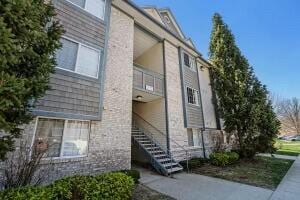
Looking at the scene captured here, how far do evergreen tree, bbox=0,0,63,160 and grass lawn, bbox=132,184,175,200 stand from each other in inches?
179

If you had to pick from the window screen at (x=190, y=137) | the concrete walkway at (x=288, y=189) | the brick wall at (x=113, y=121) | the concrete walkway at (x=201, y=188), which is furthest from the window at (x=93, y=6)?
the concrete walkway at (x=288, y=189)

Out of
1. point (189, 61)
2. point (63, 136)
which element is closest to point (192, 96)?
point (189, 61)

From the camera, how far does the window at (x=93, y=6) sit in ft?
28.0

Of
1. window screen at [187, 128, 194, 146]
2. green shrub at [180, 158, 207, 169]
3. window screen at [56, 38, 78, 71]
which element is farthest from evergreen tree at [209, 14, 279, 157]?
window screen at [56, 38, 78, 71]

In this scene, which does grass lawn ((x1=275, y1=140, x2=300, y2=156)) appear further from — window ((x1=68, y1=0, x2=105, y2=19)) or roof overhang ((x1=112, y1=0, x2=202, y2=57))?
window ((x1=68, y1=0, x2=105, y2=19))

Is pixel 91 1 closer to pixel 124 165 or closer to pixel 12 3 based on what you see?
pixel 12 3

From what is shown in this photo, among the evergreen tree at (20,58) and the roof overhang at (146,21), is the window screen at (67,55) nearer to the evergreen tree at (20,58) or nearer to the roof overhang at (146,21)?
the evergreen tree at (20,58)

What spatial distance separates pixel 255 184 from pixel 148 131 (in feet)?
23.3

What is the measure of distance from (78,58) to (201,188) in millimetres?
7739

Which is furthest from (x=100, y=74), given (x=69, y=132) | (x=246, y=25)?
(x=246, y=25)

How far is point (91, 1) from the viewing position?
353 inches

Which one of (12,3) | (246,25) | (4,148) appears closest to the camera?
(12,3)

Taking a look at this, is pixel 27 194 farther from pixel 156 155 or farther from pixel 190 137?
pixel 190 137

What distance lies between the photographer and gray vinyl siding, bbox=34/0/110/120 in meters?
6.66
